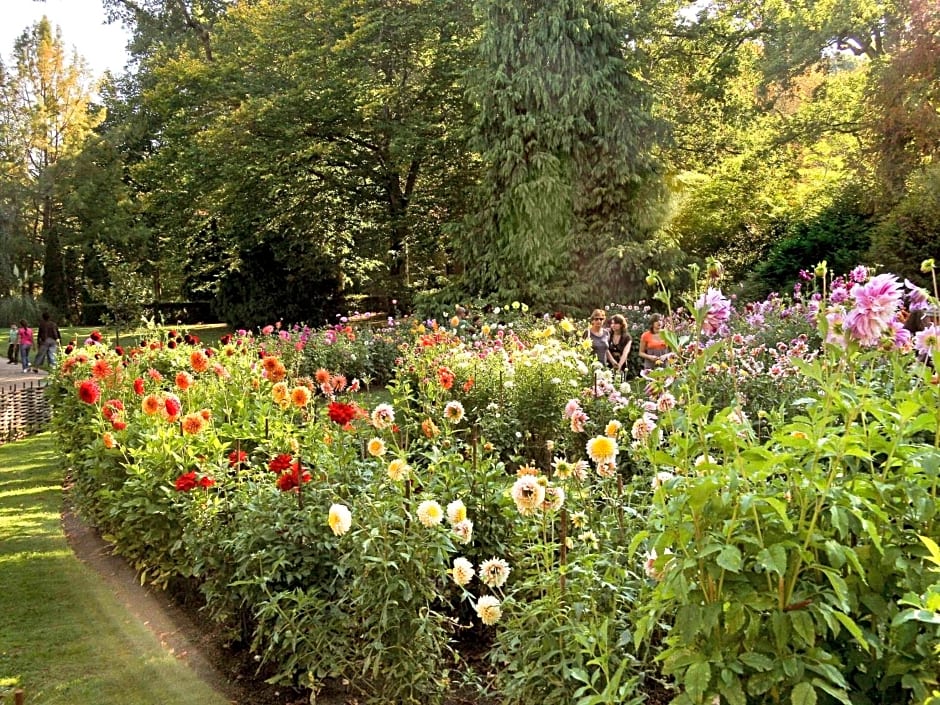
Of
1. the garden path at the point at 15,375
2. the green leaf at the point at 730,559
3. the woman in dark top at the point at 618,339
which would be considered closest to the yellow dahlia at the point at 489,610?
the green leaf at the point at 730,559

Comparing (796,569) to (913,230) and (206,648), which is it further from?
(913,230)

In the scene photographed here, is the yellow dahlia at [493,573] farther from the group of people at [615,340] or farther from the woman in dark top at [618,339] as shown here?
the woman in dark top at [618,339]

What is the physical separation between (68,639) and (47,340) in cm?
1367

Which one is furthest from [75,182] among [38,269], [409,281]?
[409,281]

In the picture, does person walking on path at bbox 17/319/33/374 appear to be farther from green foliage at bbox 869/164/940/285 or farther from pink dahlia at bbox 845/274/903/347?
pink dahlia at bbox 845/274/903/347

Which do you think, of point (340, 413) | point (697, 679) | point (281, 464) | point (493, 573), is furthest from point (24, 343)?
point (697, 679)

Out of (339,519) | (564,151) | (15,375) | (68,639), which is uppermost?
(564,151)

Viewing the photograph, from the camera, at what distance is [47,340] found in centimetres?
1605

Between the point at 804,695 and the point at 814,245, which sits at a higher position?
the point at 814,245

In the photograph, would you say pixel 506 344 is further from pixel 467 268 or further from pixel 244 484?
pixel 467 268

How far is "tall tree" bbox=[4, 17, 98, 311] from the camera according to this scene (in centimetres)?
3156

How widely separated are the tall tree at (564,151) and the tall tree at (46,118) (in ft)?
71.7

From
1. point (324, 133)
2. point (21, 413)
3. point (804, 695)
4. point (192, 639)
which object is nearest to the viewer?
point (804, 695)

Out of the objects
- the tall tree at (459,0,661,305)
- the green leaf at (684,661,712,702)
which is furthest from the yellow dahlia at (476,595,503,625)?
the tall tree at (459,0,661,305)
